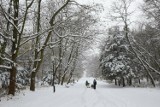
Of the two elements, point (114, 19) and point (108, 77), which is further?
point (108, 77)

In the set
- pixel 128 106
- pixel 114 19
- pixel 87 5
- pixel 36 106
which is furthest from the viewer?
pixel 114 19

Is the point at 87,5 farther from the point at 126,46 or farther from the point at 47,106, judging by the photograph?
the point at 126,46

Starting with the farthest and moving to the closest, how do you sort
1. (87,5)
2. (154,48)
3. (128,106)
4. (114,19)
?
(154,48) → (114,19) → (87,5) → (128,106)

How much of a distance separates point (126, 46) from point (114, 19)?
7.79 metres

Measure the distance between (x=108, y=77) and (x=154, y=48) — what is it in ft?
28.7

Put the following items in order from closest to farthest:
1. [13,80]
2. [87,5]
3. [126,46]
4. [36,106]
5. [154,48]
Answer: [36,106]
[13,80]
[87,5]
[154,48]
[126,46]

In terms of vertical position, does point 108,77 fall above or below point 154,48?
below

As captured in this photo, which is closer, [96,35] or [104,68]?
[96,35]

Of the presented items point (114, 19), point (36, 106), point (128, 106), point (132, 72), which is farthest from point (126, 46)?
point (36, 106)

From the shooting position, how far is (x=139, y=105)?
47.8ft

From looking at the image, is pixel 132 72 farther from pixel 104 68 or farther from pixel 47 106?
pixel 47 106

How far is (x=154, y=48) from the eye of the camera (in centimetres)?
3597

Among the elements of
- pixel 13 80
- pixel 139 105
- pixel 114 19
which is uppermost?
pixel 114 19

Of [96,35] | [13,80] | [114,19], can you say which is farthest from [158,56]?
[13,80]
